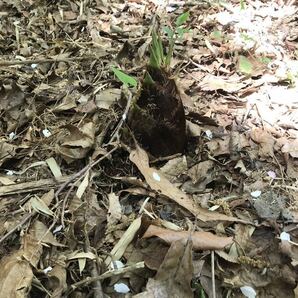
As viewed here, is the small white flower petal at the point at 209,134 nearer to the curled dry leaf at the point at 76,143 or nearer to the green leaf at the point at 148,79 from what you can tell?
the green leaf at the point at 148,79

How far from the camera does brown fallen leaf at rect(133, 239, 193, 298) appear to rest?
142cm

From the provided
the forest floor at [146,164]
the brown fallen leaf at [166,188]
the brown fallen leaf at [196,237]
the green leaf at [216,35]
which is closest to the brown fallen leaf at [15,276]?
the forest floor at [146,164]

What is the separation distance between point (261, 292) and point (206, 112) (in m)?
0.87

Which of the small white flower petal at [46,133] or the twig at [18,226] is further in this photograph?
the small white flower petal at [46,133]

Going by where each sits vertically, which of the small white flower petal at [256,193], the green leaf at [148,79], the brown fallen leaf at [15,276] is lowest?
the small white flower petal at [256,193]

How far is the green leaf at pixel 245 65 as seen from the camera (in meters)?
2.34

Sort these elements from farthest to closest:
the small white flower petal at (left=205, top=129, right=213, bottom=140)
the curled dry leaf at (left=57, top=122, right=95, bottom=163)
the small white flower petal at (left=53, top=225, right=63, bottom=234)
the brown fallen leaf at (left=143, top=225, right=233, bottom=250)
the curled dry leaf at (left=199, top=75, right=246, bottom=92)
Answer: the curled dry leaf at (left=199, top=75, right=246, bottom=92)
the small white flower petal at (left=205, top=129, right=213, bottom=140)
the curled dry leaf at (left=57, top=122, right=95, bottom=163)
the small white flower petal at (left=53, top=225, right=63, bottom=234)
the brown fallen leaf at (left=143, top=225, right=233, bottom=250)

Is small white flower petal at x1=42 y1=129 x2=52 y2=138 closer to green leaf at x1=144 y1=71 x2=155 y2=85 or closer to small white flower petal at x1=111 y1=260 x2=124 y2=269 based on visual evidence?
green leaf at x1=144 y1=71 x2=155 y2=85

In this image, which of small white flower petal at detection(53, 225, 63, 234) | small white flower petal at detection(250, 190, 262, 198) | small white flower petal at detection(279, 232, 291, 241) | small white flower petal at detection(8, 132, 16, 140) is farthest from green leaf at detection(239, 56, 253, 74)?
small white flower petal at detection(53, 225, 63, 234)

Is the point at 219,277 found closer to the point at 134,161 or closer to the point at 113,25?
the point at 134,161

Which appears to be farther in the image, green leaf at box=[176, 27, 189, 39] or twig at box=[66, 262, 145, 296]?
green leaf at box=[176, 27, 189, 39]

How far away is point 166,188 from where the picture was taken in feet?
5.77

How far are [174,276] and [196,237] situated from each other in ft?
0.54

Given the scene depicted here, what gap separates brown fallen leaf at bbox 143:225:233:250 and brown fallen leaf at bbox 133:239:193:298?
7 centimetres
